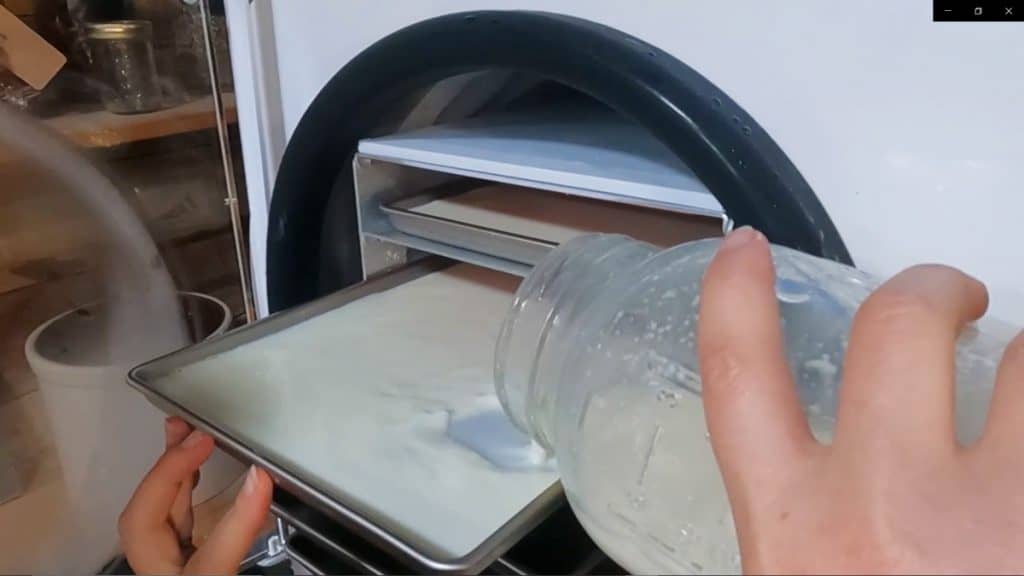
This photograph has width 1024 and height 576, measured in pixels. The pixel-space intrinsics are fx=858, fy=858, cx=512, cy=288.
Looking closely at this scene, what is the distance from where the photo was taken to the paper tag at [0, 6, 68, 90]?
828 mm

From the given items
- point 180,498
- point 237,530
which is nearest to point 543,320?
point 237,530

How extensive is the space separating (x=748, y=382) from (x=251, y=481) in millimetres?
344

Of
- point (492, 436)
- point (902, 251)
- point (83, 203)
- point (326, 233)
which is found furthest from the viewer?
point (83, 203)

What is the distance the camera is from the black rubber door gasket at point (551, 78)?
1.49 feet

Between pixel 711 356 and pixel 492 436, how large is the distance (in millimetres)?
249

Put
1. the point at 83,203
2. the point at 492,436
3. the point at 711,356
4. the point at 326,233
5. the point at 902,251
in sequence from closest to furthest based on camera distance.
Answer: the point at 711,356, the point at 902,251, the point at 492,436, the point at 326,233, the point at 83,203

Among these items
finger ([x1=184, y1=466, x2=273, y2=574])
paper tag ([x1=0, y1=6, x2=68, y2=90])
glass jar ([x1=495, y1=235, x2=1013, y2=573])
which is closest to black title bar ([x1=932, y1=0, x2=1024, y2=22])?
glass jar ([x1=495, y1=235, x2=1013, y2=573])

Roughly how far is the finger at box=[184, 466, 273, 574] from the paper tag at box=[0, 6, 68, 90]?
0.54m

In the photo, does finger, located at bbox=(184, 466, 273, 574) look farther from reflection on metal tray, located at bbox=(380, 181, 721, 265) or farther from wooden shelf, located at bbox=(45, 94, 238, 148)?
wooden shelf, located at bbox=(45, 94, 238, 148)

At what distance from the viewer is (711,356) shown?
33cm

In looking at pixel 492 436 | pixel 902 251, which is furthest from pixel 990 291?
pixel 492 436

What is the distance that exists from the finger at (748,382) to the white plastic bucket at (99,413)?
0.74m

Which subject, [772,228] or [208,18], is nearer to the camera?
[772,228]

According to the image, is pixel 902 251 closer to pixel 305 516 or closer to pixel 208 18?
pixel 305 516
